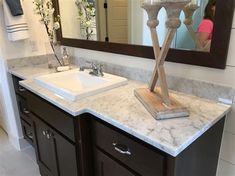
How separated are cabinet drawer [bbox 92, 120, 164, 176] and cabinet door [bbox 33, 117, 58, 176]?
466 millimetres


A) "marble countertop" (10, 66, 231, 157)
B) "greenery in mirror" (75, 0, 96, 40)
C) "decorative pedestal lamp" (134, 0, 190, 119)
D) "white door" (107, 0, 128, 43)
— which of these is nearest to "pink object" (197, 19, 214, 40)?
"decorative pedestal lamp" (134, 0, 190, 119)

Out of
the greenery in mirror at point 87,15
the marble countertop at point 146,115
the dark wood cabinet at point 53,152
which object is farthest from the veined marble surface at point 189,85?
the dark wood cabinet at point 53,152

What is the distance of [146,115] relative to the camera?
103 cm

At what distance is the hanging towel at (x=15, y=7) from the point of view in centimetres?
177

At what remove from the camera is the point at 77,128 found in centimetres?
117

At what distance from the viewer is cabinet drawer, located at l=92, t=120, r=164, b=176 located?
89 centimetres

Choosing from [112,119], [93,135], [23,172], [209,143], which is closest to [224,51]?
[209,143]

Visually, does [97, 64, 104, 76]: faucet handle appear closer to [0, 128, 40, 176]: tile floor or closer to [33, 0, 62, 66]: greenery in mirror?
[33, 0, 62, 66]: greenery in mirror

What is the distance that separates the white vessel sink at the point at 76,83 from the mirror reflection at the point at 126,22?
0.98 ft

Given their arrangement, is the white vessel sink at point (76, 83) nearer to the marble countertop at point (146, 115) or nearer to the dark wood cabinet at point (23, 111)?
the marble countertop at point (146, 115)

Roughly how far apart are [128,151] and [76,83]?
2.98 ft

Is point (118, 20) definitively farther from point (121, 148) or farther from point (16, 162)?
point (16, 162)

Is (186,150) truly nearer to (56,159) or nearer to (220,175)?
(220,175)

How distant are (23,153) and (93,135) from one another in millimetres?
1446
